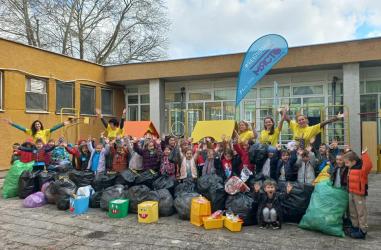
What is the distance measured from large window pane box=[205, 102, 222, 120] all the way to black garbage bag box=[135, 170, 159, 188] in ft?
29.7

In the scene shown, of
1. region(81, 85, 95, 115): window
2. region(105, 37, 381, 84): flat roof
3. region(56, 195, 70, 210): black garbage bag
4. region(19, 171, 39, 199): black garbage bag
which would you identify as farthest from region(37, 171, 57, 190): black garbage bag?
region(105, 37, 381, 84): flat roof

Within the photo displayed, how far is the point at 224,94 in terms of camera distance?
15.7 meters

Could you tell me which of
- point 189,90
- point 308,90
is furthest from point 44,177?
point 308,90

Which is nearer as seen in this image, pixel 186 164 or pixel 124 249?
pixel 124 249

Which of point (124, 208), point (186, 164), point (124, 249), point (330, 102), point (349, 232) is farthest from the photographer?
point (330, 102)

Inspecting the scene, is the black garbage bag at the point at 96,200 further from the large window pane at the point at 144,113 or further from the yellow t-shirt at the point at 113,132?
the large window pane at the point at 144,113

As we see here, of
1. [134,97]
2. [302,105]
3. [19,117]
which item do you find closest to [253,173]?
[302,105]

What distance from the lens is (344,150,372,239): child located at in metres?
4.79

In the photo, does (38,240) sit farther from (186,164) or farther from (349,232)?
(349,232)

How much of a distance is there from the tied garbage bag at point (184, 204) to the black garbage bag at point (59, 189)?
7.18 ft

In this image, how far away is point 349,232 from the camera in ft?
16.1

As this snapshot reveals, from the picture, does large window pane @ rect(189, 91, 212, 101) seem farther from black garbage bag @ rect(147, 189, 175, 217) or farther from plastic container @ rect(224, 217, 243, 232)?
plastic container @ rect(224, 217, 243, 232)

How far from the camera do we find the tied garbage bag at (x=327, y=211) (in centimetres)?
491

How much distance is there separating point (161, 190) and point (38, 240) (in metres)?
2.16
